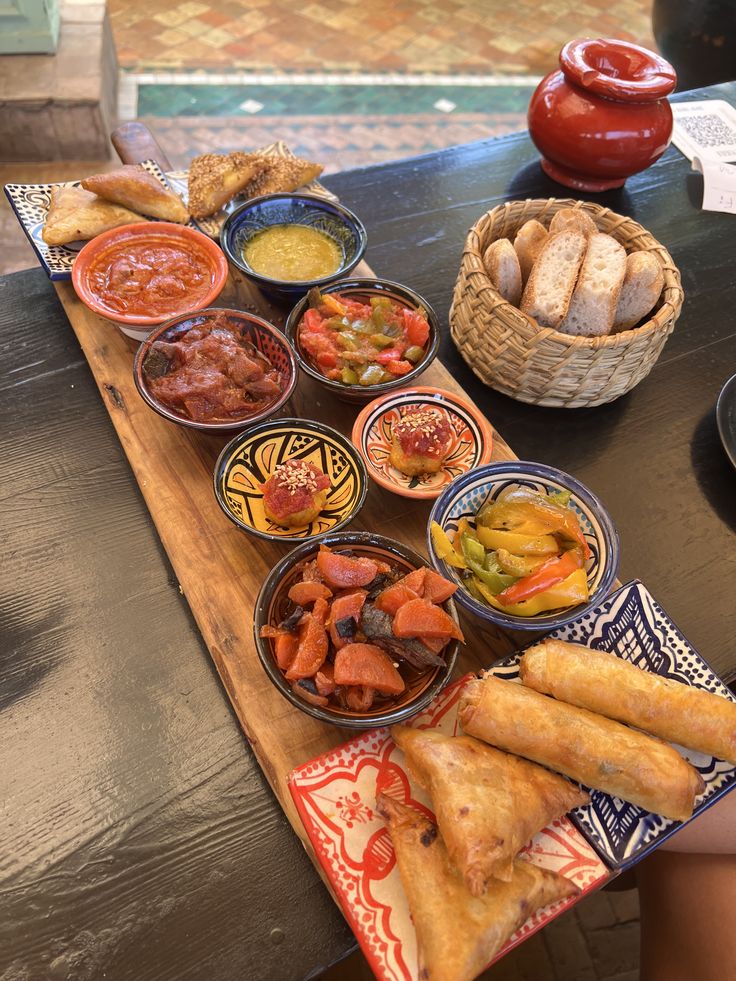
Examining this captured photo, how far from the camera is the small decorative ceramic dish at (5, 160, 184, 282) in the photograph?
2674 millimetres

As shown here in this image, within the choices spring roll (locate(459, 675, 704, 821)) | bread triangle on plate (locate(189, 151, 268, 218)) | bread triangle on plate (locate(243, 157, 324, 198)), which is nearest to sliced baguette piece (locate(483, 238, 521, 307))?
bread triangle on plate (locate(243, 157, 324, 198))

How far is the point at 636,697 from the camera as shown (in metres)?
1.73

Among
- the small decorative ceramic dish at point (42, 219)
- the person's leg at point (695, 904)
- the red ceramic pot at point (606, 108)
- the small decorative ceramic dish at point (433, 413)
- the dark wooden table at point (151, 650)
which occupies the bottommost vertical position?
the person's leg at point (695, 904)

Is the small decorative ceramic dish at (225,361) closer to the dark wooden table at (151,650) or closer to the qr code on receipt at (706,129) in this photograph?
the dark wooden table at (151,650)

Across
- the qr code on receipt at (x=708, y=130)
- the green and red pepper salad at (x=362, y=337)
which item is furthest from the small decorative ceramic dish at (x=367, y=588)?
the qr code on receipt at (x=708, y=130)

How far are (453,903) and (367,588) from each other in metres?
0.75

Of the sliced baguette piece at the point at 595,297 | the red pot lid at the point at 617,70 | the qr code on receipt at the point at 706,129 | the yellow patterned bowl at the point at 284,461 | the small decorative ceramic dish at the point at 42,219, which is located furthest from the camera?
the qr code on receipt at the point at 706,129

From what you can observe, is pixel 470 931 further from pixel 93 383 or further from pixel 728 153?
pixel 728 153

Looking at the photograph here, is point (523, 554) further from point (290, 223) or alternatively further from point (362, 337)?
point (290, 223)

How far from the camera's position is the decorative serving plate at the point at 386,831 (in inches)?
57.1

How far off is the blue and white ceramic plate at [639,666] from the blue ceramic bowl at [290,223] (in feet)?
5.17

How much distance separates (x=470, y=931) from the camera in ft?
4.58

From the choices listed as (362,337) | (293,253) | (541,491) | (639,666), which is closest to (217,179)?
(293,253)

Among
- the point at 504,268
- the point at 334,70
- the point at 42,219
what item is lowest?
the point at 334,70
